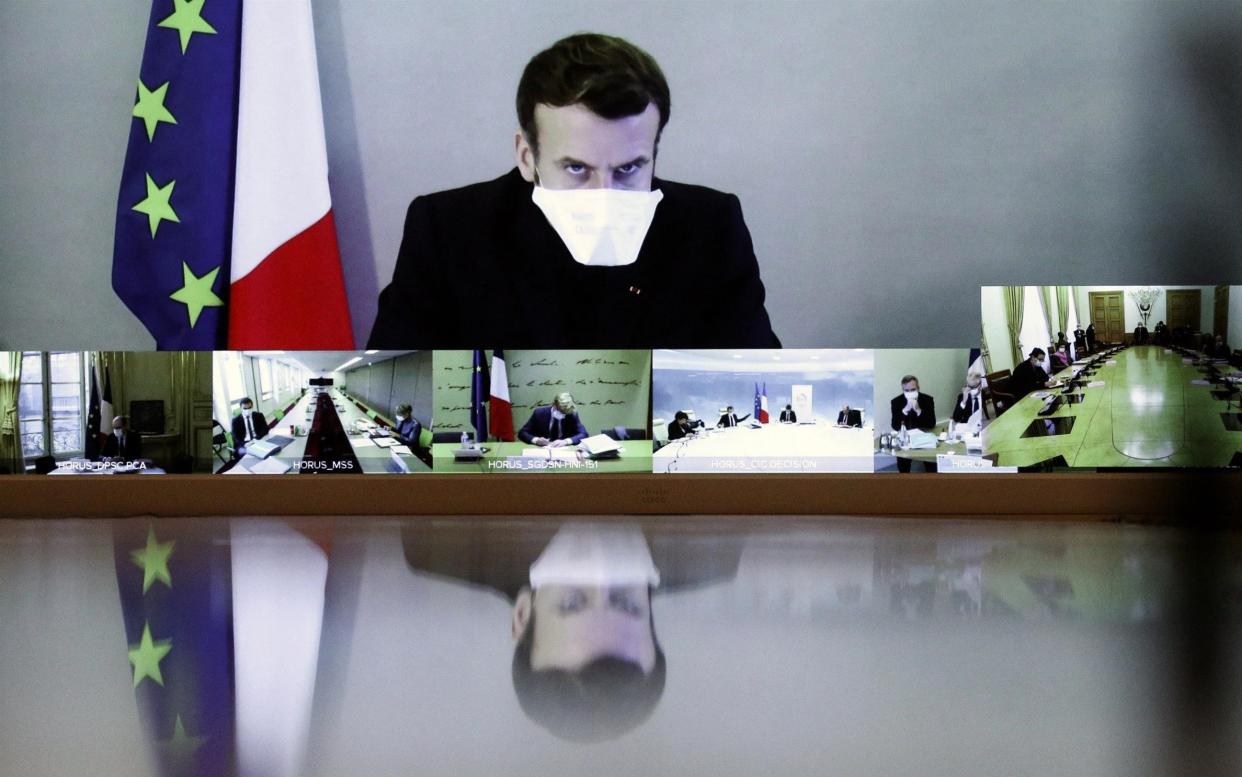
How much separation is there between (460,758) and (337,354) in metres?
2.47

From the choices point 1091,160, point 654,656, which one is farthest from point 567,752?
point 1091,160

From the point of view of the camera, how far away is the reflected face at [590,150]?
3625 millimetres

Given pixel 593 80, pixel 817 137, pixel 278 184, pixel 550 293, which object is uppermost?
pixel 593 80

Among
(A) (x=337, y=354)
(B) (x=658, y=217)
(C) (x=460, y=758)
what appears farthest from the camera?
(B) (x=658, y=217)

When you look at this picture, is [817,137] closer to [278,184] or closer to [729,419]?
[729,419]

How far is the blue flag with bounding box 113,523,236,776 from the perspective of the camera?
A: 1219mm

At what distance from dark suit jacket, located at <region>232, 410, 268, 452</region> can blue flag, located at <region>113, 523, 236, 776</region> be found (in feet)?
2.11

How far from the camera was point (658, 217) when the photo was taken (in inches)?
147

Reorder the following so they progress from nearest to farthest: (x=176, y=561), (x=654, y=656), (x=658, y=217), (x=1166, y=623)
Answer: (x=654, y=656), (x=1166, y=623), (x=176, y=561), (x=658, y=217)

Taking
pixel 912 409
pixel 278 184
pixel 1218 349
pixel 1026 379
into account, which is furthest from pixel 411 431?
pixel 1218 349

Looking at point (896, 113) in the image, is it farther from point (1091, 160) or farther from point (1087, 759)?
Result: point (1087, 759)

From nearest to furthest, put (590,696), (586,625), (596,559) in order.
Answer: (590,696) < (586,625) < (596,559)

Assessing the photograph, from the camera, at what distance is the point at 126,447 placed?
3398mm

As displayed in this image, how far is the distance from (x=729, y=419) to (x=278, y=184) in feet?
6.62
